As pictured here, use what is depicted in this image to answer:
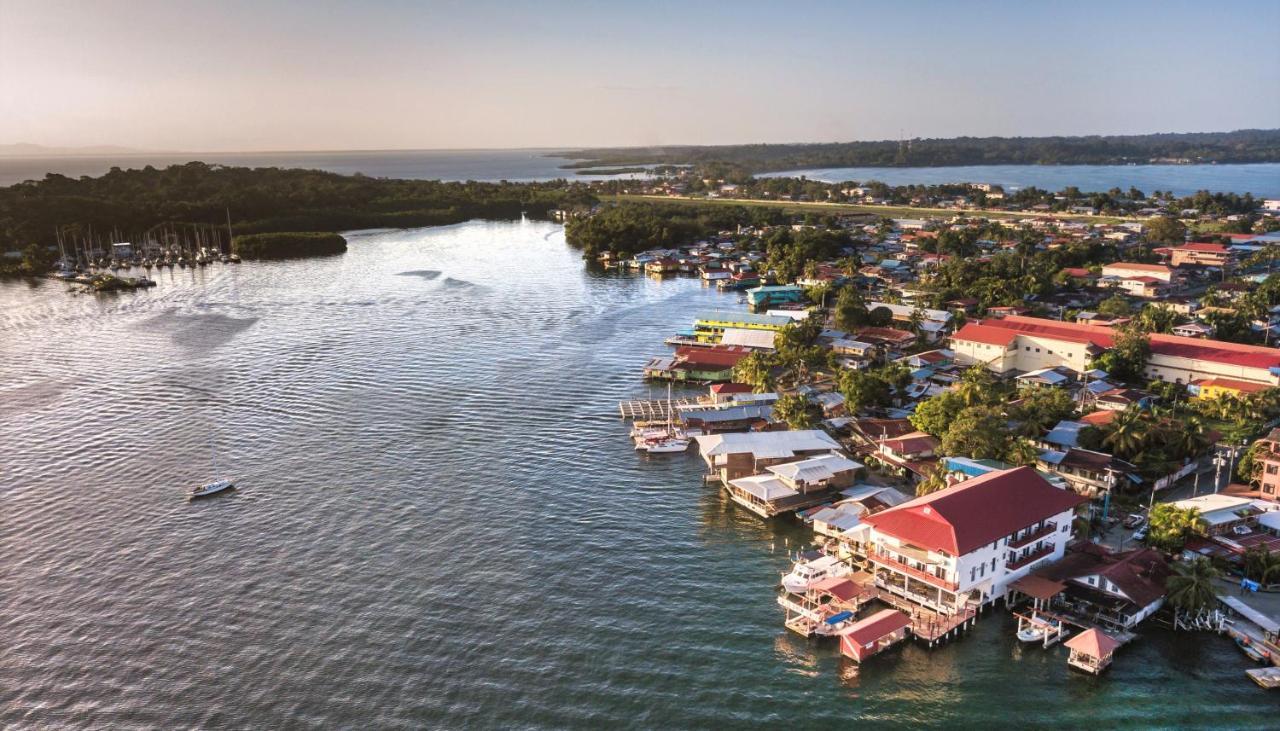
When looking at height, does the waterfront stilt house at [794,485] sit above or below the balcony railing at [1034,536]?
below

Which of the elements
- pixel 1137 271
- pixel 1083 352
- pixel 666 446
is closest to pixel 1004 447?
pixel 666 446

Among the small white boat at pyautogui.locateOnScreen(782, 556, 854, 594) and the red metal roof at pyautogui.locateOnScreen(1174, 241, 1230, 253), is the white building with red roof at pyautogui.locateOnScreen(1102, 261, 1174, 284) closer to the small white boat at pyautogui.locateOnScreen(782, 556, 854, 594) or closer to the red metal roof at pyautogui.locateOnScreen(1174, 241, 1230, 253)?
the red metal roof at pyautogui.locateOnScreen(1174, 241, 1230, 253)

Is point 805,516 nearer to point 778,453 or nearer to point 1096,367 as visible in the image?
point 778,453

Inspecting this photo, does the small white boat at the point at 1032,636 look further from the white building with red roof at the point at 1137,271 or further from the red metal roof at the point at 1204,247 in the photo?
the red metal roof at the point at 1204,247

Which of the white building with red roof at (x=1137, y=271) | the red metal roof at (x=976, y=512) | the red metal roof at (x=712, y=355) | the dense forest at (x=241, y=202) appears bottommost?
the red metal roof at (x=712, y=355)

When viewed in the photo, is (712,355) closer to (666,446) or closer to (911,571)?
(666,446)

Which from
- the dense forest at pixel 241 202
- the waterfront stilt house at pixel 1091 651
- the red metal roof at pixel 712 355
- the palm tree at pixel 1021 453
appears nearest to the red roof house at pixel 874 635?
the waterfront stilt house at pixel 1091 651

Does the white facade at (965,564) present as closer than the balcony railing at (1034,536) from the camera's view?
Yes
